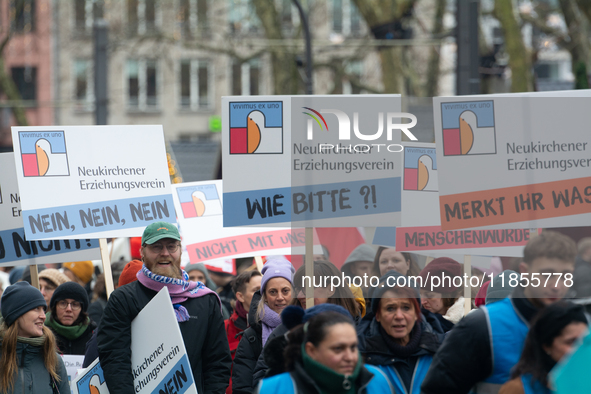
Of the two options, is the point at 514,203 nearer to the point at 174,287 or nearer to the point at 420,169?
the point at 420,169

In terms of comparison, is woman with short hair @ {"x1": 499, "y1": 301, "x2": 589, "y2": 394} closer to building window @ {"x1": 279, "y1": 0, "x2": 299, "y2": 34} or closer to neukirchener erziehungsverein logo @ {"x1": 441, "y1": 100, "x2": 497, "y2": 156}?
neukirchener erziehungsverein logo @ {"x1": 441, "y1": 100, "x2": 497, "y2": 156}

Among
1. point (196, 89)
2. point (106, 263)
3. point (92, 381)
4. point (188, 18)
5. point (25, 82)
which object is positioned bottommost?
point (92, 381)

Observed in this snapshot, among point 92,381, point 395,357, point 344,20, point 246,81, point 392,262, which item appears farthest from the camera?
point 344,20

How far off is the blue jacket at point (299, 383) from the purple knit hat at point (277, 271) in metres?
1.92

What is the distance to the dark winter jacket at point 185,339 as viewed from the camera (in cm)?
440

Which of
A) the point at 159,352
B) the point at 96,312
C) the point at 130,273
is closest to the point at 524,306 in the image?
the point at 159,352

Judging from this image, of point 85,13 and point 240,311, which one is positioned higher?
point 85,13

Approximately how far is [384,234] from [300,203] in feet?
2.85

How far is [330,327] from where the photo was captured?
3309 mm

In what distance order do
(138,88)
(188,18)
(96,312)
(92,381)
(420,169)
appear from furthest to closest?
(138,88)
(188,18)
(96,312)
(420,169)
(92,381)

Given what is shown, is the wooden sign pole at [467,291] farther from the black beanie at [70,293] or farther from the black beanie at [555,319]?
the black beanie at [70,293]

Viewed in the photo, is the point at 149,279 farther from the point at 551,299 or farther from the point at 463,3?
the point at 463,3

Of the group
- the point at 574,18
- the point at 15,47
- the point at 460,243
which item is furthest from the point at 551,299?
the point at 15,47

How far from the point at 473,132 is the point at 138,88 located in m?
33.5
